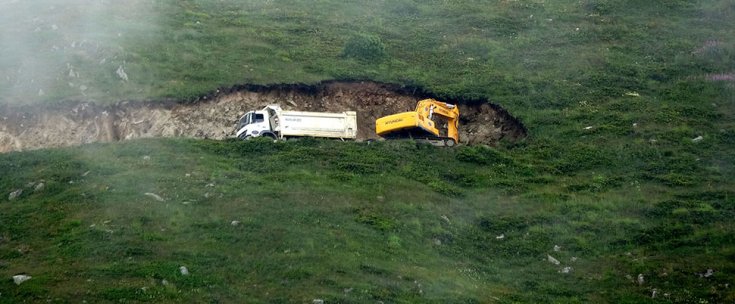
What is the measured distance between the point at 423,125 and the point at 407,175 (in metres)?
4.87

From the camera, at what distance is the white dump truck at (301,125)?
46.9 m

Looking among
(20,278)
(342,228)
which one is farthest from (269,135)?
(20,278)

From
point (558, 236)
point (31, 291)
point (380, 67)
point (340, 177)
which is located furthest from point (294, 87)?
point (31, 291)

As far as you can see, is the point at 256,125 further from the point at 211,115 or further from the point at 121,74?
the point at 121,74

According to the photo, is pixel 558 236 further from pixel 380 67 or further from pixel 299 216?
pixel 380 67

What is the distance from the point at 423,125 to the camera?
4719 cm

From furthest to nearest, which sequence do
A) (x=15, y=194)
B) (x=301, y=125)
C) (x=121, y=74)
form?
A: (x=121, y=74), (x=301, y=125), (x=15, y=194)

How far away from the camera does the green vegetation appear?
107 feet

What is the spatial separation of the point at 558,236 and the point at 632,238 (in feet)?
8.86

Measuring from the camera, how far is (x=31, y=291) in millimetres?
30016

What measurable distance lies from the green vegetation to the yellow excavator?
5.02ft

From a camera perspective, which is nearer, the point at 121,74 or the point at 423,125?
the point at 423,125

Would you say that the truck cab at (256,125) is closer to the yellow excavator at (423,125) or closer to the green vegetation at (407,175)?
the green vegetation at (407,175)

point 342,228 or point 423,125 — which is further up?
point 423,125
